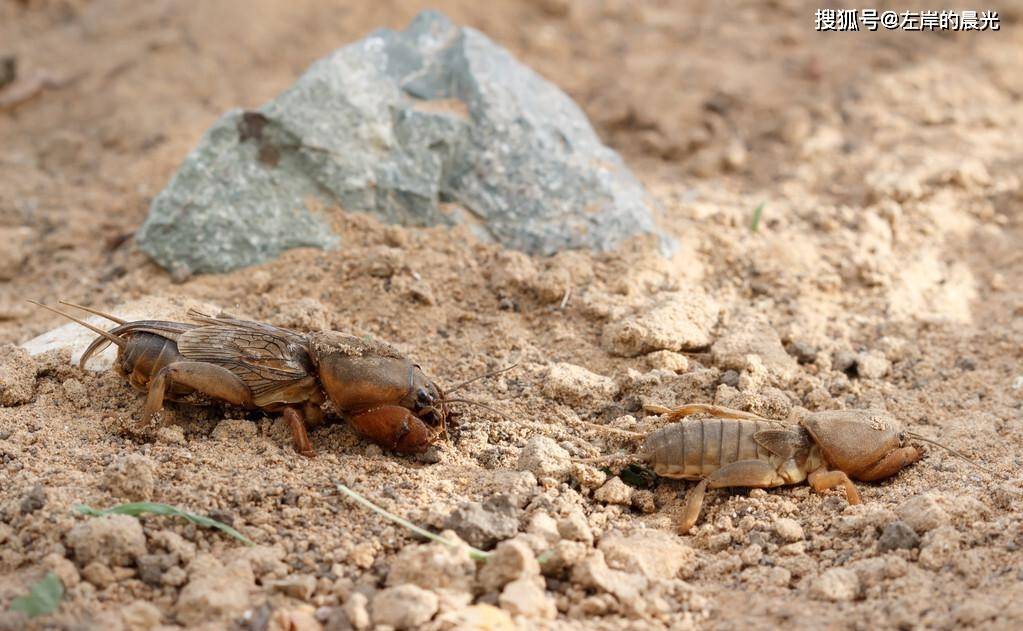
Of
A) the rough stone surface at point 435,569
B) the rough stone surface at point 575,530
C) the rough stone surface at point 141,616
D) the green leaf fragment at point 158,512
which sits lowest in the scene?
the rough stone surface at point 141,616

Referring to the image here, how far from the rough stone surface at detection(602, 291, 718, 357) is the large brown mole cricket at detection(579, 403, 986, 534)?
2.00ft

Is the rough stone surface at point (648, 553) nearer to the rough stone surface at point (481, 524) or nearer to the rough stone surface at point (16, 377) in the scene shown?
the rough stone surface at point (481, 524)

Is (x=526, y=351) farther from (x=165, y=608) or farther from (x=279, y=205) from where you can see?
(x=165, y=608)

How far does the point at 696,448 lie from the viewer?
3.58 metres

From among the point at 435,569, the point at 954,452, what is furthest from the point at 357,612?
the point at 954,452

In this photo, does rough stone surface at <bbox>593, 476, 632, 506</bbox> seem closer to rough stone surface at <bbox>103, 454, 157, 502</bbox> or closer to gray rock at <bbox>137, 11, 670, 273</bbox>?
rough stone surface at <bbox>103, 454, 157, 502</bbox>

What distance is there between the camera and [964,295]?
5.12 metres

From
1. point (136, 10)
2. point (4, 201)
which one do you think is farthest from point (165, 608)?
point (136, 10)

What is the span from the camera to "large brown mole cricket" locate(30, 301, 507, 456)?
3580 mm

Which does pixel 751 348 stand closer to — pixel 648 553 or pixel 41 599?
pixel 648 553

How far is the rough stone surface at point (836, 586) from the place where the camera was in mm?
2980

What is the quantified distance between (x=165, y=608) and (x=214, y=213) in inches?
99.0

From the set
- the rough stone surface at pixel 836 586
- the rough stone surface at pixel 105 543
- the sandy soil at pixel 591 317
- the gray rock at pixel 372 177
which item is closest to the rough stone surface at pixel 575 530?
the sandy soil at pixel 591 317

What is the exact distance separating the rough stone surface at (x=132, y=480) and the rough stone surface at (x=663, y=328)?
6.56ft
